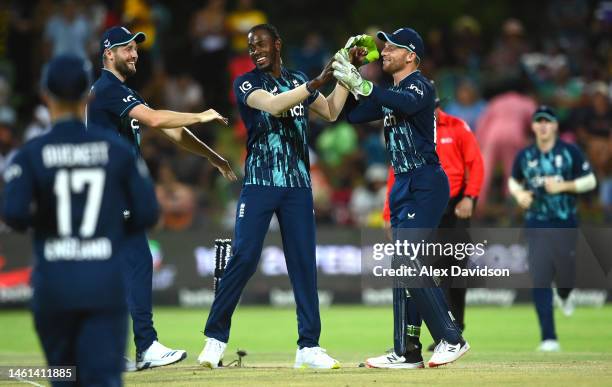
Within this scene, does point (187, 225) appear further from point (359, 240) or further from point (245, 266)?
point (245, 266)

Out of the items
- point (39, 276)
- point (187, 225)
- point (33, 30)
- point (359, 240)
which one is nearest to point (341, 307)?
point (359, 240)

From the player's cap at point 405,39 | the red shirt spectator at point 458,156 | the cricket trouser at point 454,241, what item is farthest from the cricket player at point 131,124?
the cricket trouser at point 454,241

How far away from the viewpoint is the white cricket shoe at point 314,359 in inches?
362

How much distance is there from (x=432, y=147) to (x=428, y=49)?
13419mm

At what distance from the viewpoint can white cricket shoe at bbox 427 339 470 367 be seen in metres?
9.05

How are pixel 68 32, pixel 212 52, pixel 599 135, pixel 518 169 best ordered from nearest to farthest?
pixel 518 169 < pixel 599 135 < pixel 68 32 < pixel 212 52

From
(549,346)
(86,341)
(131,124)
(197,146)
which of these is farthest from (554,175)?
(86,341)

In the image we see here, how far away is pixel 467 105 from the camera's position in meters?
19.1

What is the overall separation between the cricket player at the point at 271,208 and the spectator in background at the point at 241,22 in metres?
12.4

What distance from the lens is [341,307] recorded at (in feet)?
62.4

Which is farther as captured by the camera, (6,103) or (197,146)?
(6,103)

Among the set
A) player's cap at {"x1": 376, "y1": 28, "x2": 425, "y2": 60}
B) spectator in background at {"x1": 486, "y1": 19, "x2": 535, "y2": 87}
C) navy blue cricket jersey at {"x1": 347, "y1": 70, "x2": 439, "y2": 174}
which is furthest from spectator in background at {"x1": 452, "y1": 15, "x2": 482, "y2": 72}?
navy blue cricket jersey at {"x1": 347, "y1": 70, "x2": 439, "y2": 174}

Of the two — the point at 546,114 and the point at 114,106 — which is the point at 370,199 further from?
the point at 114,106

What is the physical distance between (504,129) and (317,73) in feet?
14.6
